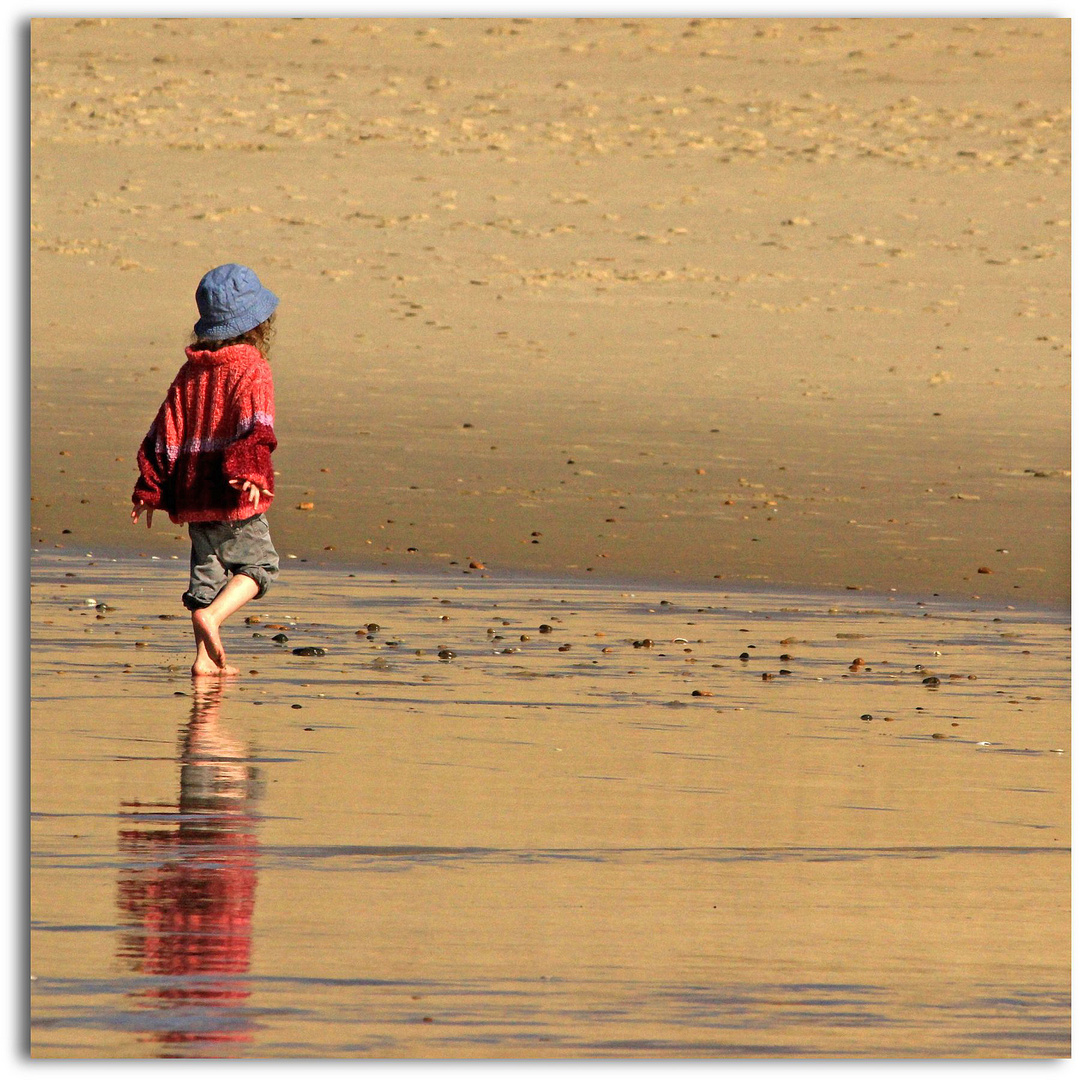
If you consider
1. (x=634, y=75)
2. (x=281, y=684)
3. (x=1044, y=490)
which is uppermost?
(x=634, y=75)

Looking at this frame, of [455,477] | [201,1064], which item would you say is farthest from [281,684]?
[455,477]

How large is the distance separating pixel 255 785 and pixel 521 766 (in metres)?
0.79

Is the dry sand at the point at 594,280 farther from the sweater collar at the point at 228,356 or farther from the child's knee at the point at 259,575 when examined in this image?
the sweater collar at the point at 228,356

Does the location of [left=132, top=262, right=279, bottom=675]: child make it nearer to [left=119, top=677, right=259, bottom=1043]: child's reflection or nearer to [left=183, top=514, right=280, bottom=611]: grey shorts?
[left=183, top=514, right=280, bottom=611]: grey shorts

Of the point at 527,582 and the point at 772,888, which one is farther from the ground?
the point at 527,582

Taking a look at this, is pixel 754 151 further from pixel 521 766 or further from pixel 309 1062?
pixel 309 1062

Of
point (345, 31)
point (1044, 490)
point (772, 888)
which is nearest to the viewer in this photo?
point (772, 888)

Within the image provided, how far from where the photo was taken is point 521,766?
689 cm

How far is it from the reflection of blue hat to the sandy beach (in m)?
1.18

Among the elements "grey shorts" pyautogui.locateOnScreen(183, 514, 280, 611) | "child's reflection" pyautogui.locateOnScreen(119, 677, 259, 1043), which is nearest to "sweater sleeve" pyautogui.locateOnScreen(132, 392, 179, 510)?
"grey shorts" pyautogui.locateOnScreen(183, 514, 280, 611)

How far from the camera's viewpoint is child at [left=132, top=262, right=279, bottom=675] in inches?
321

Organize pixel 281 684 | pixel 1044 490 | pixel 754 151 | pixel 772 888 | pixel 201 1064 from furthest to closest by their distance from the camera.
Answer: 1. pixel 754 151
2. pixel 1044 490
3. pixel 281 684
4. pixel 772 888
5. pixel 201 1064

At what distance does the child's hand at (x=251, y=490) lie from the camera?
8.09 metres

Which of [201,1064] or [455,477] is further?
[455,477]
